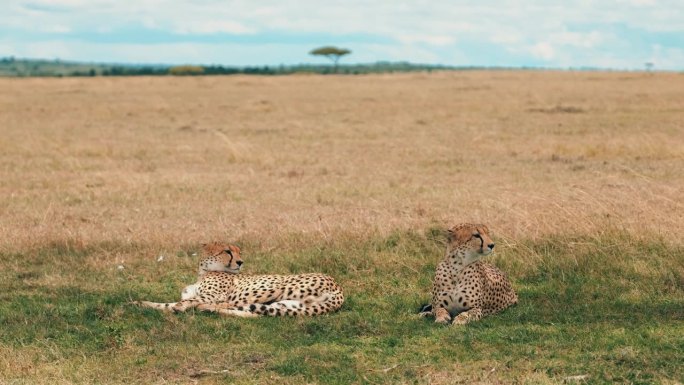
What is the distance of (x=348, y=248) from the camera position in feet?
28.1

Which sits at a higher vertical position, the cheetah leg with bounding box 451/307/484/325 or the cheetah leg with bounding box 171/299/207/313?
the cheetah leg with bounding box 451/307/484/325

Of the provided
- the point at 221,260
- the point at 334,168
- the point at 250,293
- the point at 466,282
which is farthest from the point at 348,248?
the point at 334,168

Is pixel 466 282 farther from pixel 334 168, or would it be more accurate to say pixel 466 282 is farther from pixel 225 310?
pixel 334 168

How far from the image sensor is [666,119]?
922 inches

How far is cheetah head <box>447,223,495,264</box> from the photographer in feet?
20.5

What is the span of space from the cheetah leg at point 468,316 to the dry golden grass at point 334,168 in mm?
2391

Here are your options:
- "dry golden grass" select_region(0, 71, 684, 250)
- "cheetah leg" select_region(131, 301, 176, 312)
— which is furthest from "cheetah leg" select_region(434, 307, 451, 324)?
"dry golden grass" select_region(0, 71, 684, 250)

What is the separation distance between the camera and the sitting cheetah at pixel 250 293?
6.42 m

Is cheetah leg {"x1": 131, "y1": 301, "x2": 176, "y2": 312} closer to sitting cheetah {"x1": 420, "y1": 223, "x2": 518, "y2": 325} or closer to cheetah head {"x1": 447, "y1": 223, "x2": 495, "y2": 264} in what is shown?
sitting cheetah {"x1": 420, "y1": 223, "x2": 518, "y2": 325}

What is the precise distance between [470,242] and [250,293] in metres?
1.69

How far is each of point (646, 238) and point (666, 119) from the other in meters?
16.4

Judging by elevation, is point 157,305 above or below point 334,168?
above

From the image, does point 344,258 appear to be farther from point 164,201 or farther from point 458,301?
point 164,201

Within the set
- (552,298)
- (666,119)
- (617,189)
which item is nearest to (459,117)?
(666,119)
